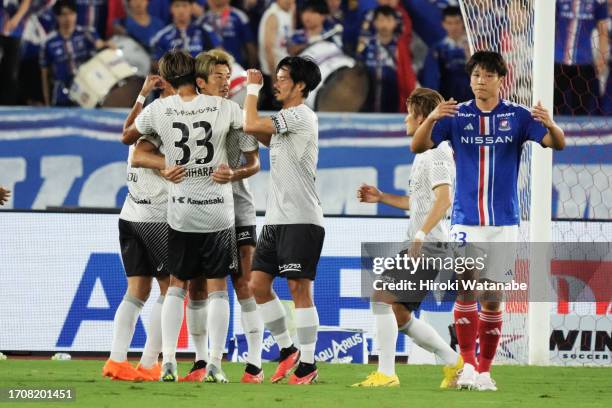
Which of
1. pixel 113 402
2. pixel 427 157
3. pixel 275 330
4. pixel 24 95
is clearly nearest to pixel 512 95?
pixel 427 157

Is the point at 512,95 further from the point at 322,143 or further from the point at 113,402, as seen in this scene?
the point at 113,402

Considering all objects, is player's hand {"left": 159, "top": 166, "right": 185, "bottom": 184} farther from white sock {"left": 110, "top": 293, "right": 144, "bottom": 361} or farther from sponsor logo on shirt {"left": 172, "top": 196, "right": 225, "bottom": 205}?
white sock {"left": 110, "top": 293, "right": 144, "bottom": 361}

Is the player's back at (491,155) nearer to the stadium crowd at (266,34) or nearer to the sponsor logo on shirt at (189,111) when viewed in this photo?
the sponsor logo on shirt at (189,111)

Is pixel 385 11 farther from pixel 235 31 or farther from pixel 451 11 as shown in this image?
pixel 235 31

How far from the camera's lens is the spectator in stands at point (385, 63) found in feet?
46.7

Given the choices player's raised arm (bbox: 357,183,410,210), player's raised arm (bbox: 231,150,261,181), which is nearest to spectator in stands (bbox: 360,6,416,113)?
player's raised arm (bbox: 357,183,410,210)

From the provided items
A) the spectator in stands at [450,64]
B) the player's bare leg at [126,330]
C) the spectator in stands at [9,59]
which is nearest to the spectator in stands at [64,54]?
the spectator in stands at [9,59]

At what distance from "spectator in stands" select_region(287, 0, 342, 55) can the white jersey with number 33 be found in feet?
22.0

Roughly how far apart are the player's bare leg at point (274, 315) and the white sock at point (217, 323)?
9.6 inches

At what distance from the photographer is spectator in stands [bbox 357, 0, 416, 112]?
561 inches

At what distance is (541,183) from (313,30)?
201 inches

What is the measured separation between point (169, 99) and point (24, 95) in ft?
22.1

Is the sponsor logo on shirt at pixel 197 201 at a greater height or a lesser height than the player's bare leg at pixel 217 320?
greater

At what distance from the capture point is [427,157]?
8.03m
